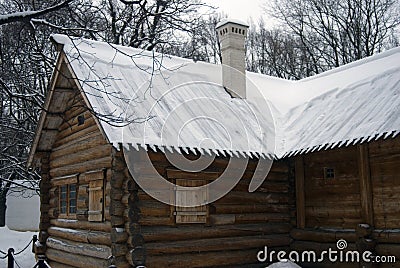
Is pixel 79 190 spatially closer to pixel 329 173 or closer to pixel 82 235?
pixel 82 235

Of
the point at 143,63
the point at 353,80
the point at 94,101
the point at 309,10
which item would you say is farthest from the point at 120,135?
the point at 309,10

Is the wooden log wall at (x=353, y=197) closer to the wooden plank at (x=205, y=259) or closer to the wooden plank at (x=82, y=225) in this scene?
the wooden plank at (x=205, y=259)

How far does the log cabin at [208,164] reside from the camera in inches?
382

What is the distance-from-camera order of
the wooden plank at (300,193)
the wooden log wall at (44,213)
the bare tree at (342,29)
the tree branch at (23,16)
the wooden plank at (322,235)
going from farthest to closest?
the bare tree at (342,29), the wooden log wall at (44,213), the wooden plank at (300,193), the wooden plank at (322,235), the tree branch at (23,16)

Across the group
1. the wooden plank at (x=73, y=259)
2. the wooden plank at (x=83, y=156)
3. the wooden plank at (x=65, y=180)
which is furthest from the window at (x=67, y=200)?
the wooden plank at (x=73, y=259)

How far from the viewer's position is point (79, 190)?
456 inches

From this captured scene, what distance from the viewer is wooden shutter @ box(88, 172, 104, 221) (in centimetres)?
1030

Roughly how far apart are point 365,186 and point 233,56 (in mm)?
5166

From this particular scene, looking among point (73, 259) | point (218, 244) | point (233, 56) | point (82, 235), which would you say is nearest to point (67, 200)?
point (73, 259)

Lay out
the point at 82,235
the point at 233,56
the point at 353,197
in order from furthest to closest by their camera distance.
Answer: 1. the point at 233,56
2. the point at 82,235
3. the point at 353,197

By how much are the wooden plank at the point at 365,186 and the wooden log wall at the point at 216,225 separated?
1.93m

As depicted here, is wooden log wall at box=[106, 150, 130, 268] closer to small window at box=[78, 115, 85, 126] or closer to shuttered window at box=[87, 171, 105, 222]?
shuttered window at box=[87, 171, 105, 222]

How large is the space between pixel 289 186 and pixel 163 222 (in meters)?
3.43

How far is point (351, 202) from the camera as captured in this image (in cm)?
1066
